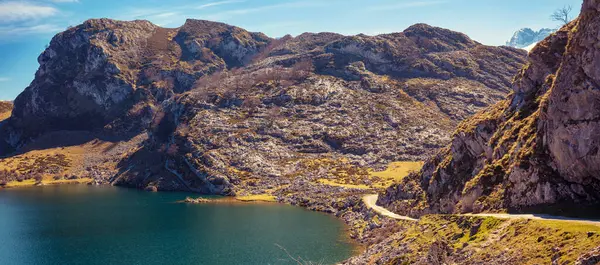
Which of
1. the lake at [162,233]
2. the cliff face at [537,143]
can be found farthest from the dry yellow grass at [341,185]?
the cliff face at [537,143]

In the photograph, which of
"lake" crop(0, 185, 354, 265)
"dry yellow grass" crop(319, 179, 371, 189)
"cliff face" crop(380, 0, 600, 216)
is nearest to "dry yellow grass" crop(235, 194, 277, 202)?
"lake" crop(0, 185, 354, 265)

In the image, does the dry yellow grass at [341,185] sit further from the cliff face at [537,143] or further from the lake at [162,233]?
the cliff face at [537,143]

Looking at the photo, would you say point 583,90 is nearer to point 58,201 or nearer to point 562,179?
point 562,179

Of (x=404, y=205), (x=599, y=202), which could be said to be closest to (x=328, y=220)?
(x=404, y=205)

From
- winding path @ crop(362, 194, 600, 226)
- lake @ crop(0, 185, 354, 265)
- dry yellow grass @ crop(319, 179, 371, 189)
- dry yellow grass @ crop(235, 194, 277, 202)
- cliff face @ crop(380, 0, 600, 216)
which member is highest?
cliff face @ crop(380, 0, 600, 216)

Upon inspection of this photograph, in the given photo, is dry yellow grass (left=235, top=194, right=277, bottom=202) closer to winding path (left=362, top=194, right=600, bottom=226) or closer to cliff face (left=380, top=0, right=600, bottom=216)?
winding path (left=362, top=194, right=600, bottom=226)

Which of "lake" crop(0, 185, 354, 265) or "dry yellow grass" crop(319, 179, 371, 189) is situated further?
"dry yellow grass" crop(319, 179, 371, 189)
